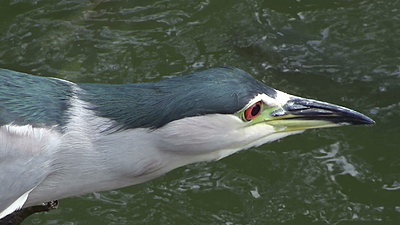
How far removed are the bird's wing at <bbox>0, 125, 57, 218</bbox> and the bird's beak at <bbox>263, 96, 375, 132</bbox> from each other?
115 centimetres

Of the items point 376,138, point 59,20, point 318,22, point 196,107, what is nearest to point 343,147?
point 376,138

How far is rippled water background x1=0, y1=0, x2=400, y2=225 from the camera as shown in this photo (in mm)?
6133

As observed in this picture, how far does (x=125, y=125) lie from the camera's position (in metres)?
4.77

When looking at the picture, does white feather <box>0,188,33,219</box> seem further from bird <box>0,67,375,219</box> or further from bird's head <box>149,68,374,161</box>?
bird's head <box>149,68,374,161</box>

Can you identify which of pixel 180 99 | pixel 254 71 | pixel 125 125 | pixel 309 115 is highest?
pixel 180 99

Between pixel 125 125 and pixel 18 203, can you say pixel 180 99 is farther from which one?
pixel 18 203

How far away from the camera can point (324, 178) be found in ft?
20.6

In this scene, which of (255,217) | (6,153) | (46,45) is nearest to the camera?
(6,153)

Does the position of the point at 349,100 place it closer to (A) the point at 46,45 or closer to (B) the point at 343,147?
(B) the point at 343,147

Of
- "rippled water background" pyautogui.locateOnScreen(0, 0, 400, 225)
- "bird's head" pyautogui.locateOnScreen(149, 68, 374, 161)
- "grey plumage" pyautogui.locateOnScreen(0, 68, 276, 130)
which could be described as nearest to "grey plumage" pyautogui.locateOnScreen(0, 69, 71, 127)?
"grey plumage" pyautogui.locateOnScreen(0, 68, 276, 130)

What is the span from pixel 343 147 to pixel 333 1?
1683 millimetres

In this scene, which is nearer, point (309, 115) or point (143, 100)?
point (143, 100)

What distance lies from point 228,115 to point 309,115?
1.47 feet

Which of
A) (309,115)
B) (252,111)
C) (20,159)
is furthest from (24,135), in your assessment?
(309,115)
